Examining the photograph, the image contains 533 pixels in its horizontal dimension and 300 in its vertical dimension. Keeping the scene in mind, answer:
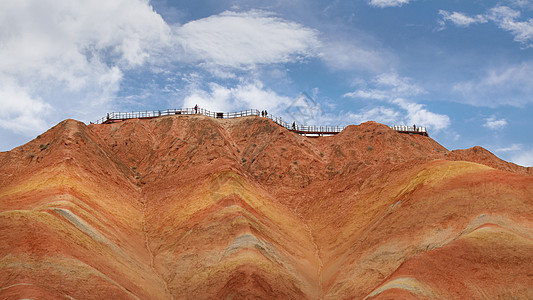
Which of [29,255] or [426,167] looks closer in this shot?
[29,255]

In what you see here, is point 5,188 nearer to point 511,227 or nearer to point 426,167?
point 426,167

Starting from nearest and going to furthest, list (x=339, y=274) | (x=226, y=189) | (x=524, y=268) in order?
1. (x=524, y=268)
2. (x=339, y=274)
3. (x=226, y=189)

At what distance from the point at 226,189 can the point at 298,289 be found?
19448 millimetres

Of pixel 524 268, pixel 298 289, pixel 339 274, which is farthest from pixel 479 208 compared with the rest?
pixel 298 289

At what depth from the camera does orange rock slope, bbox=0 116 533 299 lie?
42.1 m

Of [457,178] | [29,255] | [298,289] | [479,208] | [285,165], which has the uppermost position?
[285,165]

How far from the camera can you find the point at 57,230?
47.3 m

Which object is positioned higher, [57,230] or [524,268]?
[57,230]

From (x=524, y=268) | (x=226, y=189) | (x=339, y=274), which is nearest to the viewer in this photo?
(x=524, y=268)

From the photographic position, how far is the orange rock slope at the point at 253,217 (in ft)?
138

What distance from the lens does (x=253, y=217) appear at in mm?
61406

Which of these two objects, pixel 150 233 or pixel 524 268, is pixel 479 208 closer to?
pixel 524 268

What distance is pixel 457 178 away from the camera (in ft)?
184

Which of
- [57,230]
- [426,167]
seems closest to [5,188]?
[57,230]
